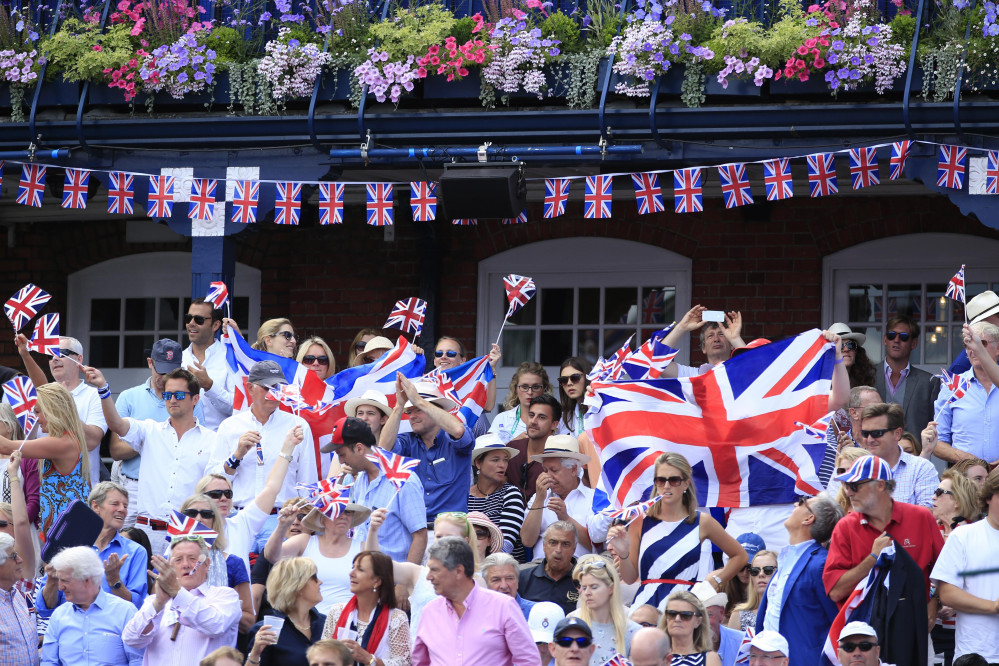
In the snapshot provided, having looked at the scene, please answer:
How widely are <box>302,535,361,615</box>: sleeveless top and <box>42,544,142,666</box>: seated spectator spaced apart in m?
0.95

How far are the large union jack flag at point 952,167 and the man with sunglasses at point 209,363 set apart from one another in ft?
15.5

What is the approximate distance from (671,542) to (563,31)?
3.98m

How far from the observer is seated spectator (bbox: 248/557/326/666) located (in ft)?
24.6

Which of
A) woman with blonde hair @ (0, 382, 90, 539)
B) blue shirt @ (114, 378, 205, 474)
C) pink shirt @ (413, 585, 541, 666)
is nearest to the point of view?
pink shirt @ (413, 585, 541, 666)

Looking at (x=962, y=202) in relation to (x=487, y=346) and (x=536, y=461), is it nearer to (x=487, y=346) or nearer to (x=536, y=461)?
(x=536, y=461)

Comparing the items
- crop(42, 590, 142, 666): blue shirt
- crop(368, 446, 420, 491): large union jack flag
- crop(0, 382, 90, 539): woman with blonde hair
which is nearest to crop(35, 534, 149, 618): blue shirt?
crop(42, 590, 142, 666): blue shirt

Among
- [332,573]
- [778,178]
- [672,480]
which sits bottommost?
[332,573]

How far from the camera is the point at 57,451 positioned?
9141mm

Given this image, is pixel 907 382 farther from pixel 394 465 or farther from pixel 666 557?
pixel 394 465

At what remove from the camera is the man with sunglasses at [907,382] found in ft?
34.2

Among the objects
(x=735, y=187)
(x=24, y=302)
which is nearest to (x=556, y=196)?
(x=735, y=187)

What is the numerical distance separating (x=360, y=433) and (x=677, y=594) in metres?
2.09

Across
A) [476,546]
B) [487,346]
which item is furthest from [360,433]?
[487,346]

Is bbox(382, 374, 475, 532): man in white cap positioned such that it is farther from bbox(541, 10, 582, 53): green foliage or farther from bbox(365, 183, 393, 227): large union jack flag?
bbox(541, 10, 582, 53): green foliage
